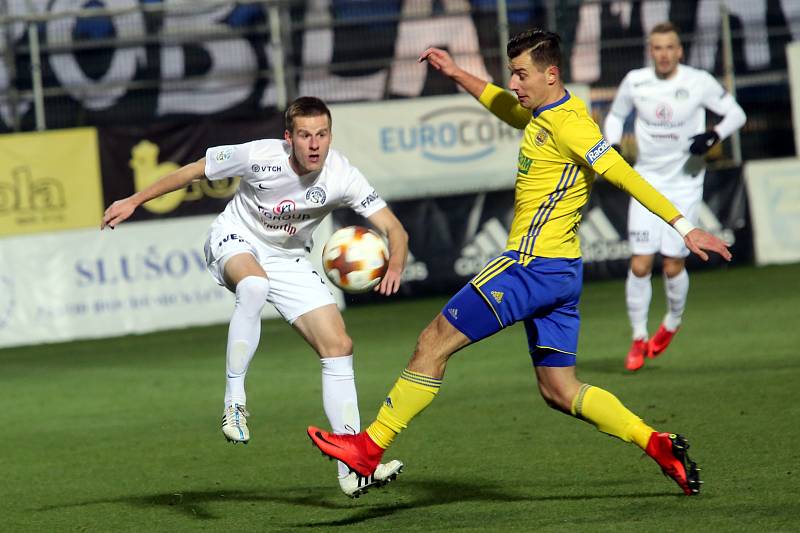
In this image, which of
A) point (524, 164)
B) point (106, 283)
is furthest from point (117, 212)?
point (106, 283)

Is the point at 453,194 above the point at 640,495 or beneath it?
beneath

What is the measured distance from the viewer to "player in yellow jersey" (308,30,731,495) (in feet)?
20.2

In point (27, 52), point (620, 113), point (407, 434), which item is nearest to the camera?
point (407, 434)

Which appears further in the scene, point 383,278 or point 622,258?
point 622,258

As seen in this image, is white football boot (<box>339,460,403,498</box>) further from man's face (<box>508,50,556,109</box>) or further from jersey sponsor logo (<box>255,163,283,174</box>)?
man's face (<box>508,50,556,109</box>)

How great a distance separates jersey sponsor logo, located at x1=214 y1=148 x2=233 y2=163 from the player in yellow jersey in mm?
1406

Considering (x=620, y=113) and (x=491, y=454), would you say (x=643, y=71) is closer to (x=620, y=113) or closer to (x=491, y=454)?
(x=620, y=113)

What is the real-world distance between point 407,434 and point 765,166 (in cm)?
1040

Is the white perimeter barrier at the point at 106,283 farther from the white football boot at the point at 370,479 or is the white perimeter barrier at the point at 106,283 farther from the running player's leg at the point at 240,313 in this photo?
the white football boot at the point at 370,479

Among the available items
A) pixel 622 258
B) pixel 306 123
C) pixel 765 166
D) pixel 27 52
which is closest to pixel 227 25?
pixel 27 52

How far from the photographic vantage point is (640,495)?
6.35 metres

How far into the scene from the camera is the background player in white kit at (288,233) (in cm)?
661

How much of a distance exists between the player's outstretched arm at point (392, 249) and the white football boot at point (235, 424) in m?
0.88

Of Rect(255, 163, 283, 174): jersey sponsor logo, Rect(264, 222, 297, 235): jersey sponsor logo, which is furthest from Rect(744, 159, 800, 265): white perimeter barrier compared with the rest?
Rect(255, 163, 283, 174): jersey sponsor logo
